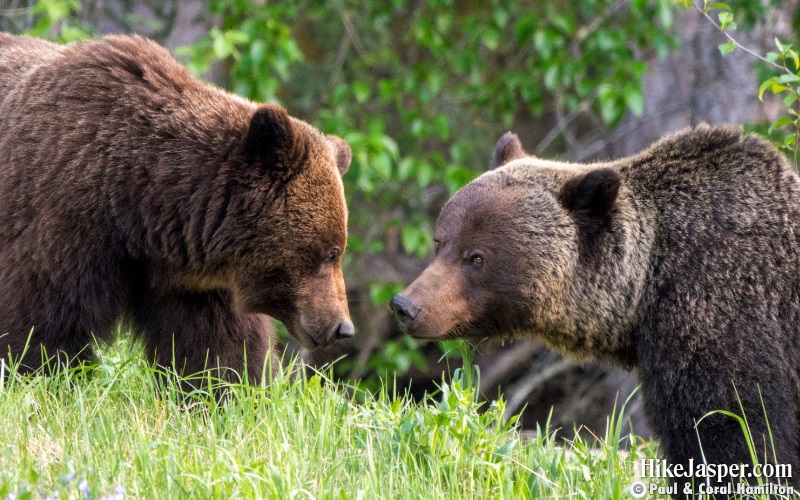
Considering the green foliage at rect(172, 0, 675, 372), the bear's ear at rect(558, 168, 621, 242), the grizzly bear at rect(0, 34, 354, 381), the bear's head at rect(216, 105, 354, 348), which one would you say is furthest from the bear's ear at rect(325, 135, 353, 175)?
the green foliage at rect(172, 0, 675, 372)

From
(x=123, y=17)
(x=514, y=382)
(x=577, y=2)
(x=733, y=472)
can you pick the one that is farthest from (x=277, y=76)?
(x=733, y=472)

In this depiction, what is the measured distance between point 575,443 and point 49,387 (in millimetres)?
2336

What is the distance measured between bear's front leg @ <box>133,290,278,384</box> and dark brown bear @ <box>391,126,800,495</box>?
3.75 ft

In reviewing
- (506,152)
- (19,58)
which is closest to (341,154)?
(506,152)

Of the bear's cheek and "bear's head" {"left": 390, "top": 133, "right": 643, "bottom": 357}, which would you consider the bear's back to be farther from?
"bear's head" {"left": 390, "top": 133, "right": 643, "bottom": 357}

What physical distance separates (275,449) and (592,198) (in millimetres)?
1797

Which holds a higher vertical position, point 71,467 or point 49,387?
point 71,467

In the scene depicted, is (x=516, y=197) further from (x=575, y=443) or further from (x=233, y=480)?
(x=233, y=480)

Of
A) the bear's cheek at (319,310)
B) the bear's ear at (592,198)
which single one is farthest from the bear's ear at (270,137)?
the bear's ear at (592,198)

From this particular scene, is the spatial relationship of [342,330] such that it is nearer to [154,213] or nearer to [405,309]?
[405,309]

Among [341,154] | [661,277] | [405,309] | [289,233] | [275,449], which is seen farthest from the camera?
[341,154]

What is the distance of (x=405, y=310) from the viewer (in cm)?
441

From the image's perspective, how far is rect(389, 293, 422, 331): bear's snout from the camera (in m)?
4.41

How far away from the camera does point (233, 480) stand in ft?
10.9
